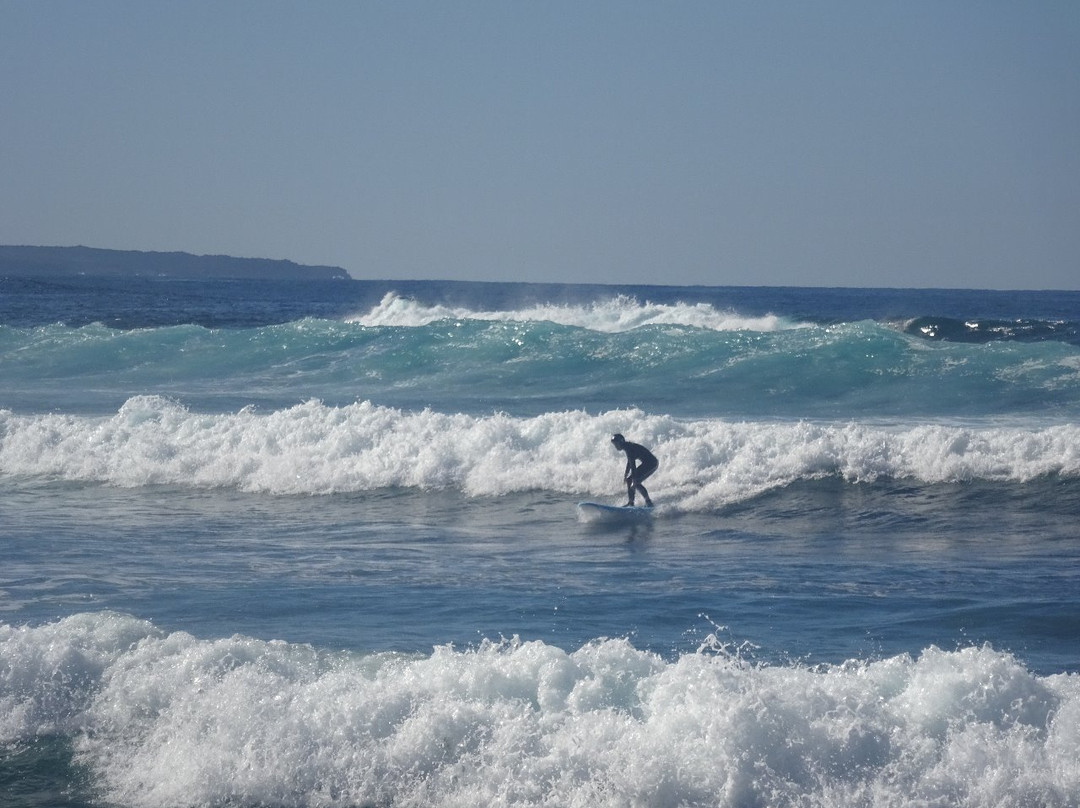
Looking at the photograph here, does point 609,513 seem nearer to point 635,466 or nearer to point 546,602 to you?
point 635,466

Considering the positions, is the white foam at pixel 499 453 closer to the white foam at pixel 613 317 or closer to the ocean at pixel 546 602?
the ocean at pixel 546 602

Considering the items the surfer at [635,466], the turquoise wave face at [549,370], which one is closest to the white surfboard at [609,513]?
the surfer at [635,466]

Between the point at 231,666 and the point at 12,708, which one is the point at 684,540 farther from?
the point at 12,708

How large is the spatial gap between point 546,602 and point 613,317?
31612 millimetres

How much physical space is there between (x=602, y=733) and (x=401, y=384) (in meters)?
22.6

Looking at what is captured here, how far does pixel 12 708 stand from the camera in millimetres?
7973

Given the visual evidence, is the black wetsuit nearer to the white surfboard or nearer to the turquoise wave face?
the white surfboard

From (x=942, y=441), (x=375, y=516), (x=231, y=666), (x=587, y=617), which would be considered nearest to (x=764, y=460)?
(x=942, y=441)

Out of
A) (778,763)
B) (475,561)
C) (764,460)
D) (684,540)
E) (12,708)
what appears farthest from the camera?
(764,460)

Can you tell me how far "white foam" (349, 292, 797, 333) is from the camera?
39.8 meters

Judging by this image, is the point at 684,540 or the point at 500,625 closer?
the point at 500,625

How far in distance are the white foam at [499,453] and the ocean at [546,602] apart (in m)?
0.06

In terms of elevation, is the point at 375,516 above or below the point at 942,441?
below

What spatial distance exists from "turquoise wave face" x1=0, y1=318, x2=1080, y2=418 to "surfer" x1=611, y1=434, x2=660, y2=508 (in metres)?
7.80
